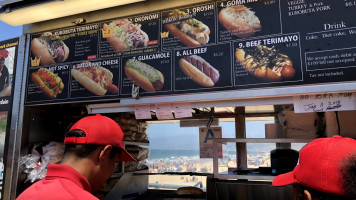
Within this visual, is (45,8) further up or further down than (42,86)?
further up

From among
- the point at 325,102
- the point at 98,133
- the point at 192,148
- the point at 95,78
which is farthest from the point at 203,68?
the point at 192,148

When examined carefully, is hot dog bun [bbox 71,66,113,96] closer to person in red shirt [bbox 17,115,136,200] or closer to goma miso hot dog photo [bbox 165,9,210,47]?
goma miso hot dog photo [bbox 165,9,210,47]

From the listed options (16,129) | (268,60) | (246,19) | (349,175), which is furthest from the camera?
(16,129)

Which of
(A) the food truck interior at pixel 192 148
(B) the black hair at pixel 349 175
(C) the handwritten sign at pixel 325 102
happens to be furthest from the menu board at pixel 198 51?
(B) the black hair at pixel 349 175

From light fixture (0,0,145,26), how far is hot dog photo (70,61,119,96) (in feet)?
1.88

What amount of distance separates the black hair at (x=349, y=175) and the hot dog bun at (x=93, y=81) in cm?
219

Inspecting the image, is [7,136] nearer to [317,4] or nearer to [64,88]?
[64,88]

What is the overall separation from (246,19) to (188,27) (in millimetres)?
522

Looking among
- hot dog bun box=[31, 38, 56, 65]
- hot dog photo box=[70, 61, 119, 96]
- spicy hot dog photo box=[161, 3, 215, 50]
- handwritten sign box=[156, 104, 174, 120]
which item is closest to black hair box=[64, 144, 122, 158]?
handwritten sign box=[156, 104, 174, 120]

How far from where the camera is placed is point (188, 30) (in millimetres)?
2621

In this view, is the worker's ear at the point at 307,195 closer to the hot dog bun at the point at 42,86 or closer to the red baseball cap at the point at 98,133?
the red baseball cap at the point at 98,133

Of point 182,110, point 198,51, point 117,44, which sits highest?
point 117,44

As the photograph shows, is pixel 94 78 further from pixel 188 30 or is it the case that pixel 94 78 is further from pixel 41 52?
pixel 188 30

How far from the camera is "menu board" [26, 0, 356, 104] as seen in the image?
2193mm
